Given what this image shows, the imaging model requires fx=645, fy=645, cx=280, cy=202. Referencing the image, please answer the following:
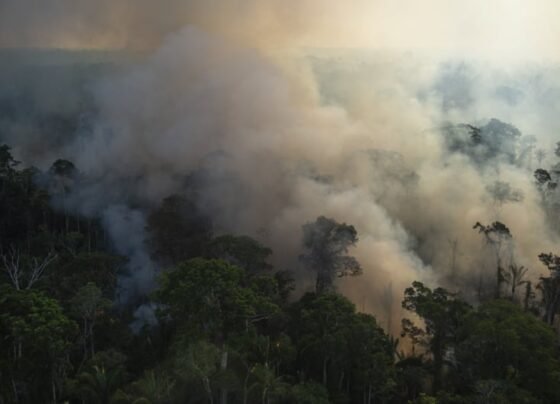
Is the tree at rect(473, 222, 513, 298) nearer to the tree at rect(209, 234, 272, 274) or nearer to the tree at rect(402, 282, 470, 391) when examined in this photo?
the tree at rect(402, 282, 470, 391)

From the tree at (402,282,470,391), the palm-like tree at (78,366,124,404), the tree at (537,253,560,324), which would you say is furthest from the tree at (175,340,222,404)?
the tree at (537,253,560,324)

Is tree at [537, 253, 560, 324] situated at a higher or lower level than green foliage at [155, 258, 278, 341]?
higher

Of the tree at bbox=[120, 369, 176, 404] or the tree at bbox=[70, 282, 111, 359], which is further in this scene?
the tree at bbox=[70, 282, 111, 359]

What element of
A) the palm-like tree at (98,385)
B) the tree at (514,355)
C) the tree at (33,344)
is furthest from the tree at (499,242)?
the tree at (33,344)

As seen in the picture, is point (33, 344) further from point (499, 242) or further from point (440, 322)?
point (499, 242)

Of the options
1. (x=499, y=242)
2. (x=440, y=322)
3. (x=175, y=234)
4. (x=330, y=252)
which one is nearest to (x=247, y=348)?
(x=440, y=322)

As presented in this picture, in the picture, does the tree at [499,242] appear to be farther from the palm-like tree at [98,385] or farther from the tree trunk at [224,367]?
the palm-like tree at [98,385]

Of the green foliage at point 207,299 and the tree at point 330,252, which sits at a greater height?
the tree at point 330,252

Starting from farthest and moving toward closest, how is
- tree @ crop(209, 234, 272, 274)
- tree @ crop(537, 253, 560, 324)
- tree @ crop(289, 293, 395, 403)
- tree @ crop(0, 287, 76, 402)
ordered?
tree @ crop(537, 253, 560, 324) → tree @ crop(209, 234, 272, 274) → tree @ crop(289, 293, 395, 403) → tree @ crop(0, 287, 76, 402)

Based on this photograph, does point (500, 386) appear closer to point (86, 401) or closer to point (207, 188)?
point (86, 401)
